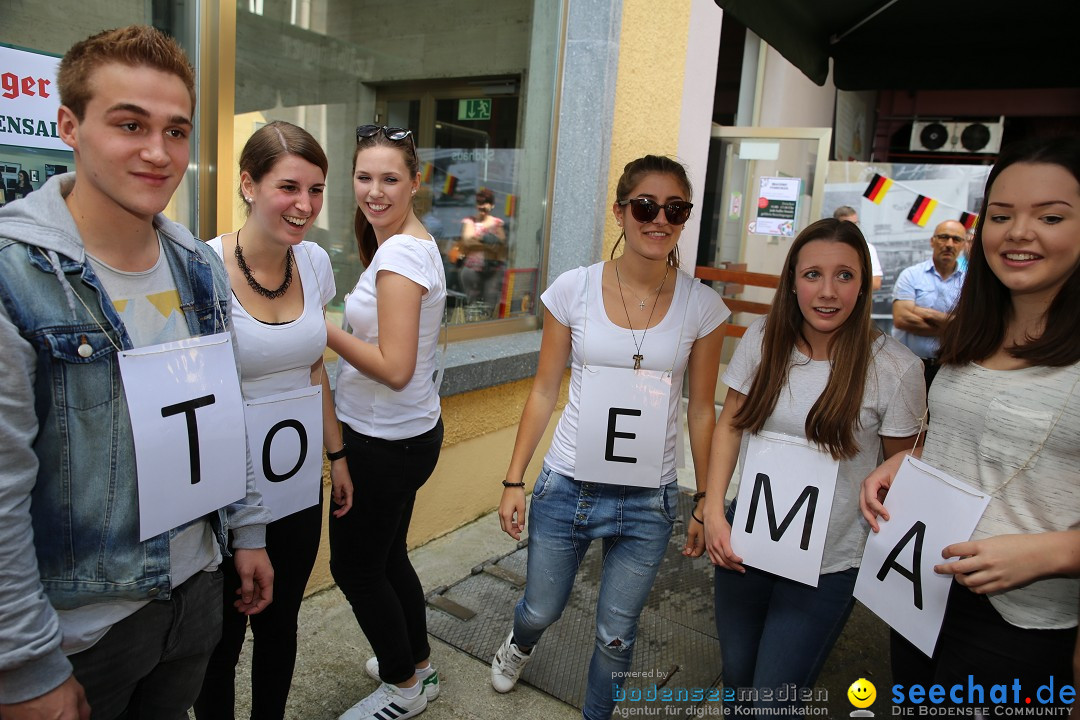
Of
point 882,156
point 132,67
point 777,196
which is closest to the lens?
point 132,67

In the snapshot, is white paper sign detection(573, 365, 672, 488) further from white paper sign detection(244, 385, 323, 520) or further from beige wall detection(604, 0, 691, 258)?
beige wall detection(604, 0, 691, 258)

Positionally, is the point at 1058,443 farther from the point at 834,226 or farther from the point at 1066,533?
the point at 834,226

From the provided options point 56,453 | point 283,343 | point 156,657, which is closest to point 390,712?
point 156,657

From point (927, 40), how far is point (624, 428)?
229cm

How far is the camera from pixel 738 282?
19.9 ft

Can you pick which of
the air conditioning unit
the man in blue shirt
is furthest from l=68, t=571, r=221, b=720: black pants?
the air conditioning unit

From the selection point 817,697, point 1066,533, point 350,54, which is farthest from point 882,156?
point 1066,533

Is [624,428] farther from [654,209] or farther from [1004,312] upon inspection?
[1004,312]

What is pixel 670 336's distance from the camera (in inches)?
87.9

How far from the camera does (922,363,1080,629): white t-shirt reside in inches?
60.4

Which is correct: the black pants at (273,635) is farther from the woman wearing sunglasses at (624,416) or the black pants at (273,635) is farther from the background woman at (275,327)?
the woman wearing sunglasses at (624,416)

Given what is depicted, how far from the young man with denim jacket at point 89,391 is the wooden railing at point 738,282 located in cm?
504

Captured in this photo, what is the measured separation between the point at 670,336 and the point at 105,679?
164cm

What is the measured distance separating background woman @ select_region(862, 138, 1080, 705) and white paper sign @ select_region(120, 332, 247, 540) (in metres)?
1.59
